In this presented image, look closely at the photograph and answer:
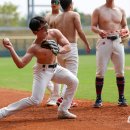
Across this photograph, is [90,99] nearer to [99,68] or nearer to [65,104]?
[99,68]

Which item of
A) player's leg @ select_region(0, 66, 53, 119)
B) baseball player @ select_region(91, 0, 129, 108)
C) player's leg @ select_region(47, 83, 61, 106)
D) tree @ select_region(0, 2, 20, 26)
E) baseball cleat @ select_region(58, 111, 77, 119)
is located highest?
baseball player @ select_region(91, 0, 129, 108)

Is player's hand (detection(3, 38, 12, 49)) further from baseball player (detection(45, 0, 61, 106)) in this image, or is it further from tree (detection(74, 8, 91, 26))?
tree (detection(74, 8, 91, 26))

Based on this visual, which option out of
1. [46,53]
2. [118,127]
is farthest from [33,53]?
[118,127]

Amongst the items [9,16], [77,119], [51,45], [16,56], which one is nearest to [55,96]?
[77,119]

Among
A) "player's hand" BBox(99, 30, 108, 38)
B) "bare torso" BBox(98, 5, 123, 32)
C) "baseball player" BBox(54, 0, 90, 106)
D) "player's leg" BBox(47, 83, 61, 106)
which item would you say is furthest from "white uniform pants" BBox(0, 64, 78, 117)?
"bare torso" BBox(98, 5, 123, 32)

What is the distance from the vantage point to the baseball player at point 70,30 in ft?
27.7

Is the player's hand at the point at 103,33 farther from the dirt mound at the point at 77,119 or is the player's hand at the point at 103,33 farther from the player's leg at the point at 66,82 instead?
the player's leg at the point at 66,82

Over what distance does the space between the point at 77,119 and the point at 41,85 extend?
775 mm

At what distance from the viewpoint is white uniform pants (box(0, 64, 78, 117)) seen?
6.95 metres

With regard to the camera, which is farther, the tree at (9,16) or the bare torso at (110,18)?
the tree at (9,16)

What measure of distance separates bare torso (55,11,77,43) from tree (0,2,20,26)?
27.1 m

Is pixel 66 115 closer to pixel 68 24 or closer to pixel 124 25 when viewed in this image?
pixel 68 24

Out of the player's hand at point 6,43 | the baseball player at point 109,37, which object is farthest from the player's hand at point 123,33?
the player's hand at point 6,43

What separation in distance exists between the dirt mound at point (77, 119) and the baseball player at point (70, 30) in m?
0.54
